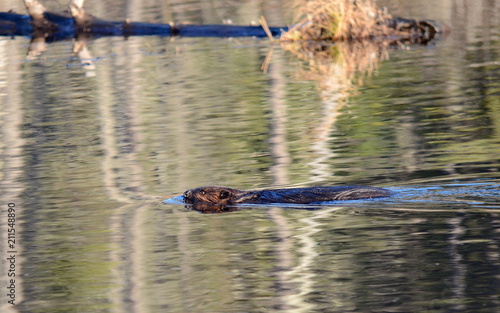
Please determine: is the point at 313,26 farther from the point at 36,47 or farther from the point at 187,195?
the point at 187,195

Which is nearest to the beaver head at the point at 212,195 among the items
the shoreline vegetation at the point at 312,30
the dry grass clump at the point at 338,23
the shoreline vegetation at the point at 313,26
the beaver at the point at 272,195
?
the beaver at the point at 272,195

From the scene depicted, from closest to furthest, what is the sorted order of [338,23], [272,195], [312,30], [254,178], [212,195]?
[272,195] → [212,195] → [254,178] → [338,23] → [312,30]

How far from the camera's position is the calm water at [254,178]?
666cm

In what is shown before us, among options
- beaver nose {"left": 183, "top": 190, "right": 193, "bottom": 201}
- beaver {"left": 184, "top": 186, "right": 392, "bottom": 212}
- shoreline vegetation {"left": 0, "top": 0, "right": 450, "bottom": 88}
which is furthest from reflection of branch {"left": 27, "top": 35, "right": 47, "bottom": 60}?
beaver {"left": 184, "top": 186, "right": 392, "bottom": 212}

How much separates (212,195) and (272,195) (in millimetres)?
556

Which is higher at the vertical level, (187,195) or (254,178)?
(187,195)

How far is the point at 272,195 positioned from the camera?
9172 millimetres

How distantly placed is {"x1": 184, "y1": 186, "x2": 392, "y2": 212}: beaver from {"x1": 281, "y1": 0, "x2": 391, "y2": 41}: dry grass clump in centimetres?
1393

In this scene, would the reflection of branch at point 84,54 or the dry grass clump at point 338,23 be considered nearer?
the reflection of branch at point 84,54

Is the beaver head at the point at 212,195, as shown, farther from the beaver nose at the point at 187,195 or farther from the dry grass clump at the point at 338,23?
the dry grass clump at the point at 338,23

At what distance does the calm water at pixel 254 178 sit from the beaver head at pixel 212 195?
21 cm

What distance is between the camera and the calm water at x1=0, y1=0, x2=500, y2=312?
21.9 feet

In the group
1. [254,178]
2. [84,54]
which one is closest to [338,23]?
[84,54]

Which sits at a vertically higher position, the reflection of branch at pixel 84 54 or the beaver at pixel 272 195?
the beaver at pixel 272 195
